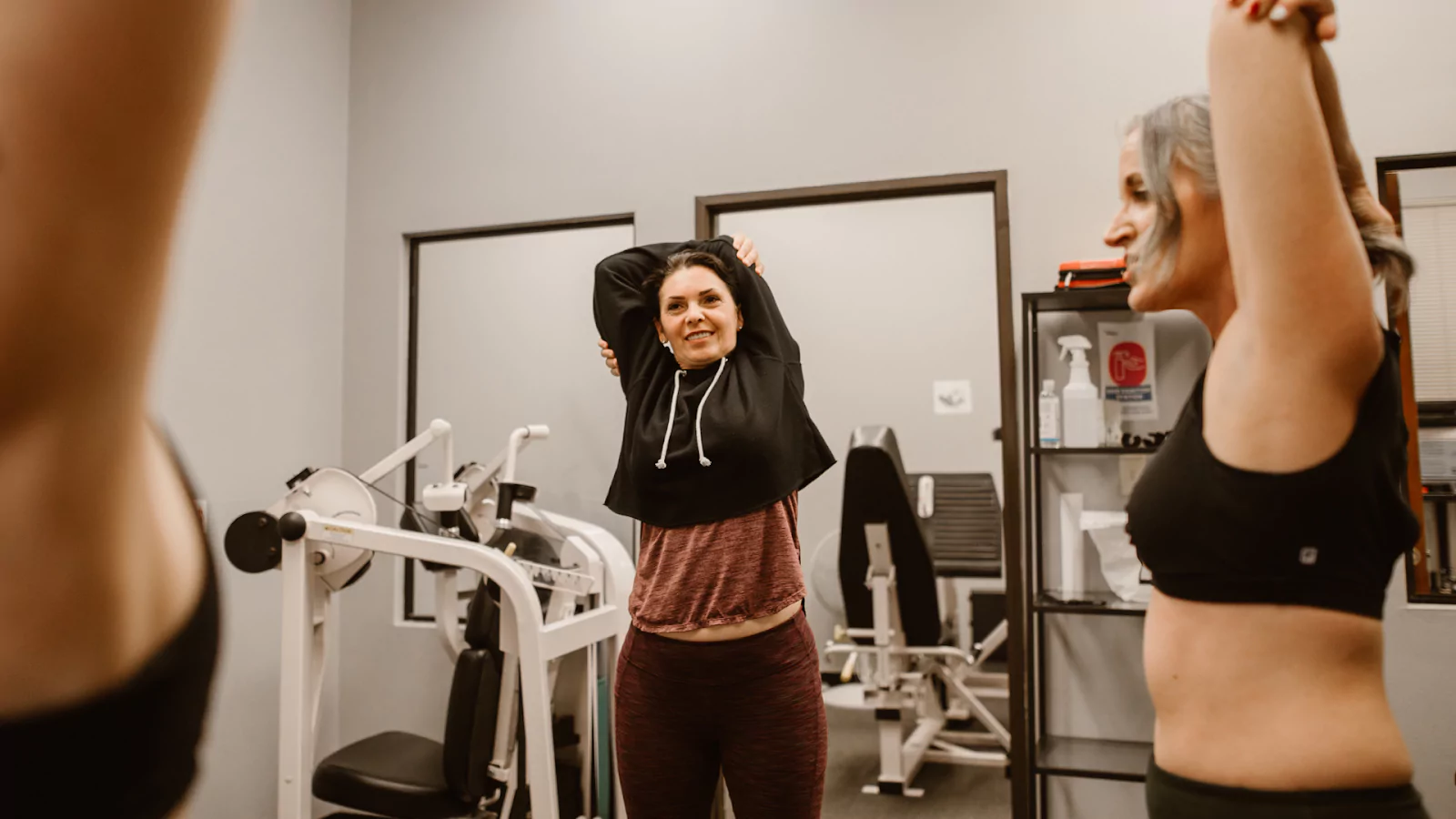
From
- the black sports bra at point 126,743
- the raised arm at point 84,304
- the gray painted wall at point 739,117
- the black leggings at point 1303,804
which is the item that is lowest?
the black leggings at point 1303,804

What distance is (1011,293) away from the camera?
2654 mm

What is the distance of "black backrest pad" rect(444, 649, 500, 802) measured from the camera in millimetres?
2230

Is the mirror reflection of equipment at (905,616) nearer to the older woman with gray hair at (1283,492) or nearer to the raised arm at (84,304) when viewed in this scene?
the older woman with gray hair at (1283,492)

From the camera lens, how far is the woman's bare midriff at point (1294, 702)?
0.74 metres

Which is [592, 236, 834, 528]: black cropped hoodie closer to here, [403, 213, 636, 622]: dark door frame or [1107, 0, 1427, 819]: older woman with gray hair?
[1107, 0, 1427, 819]: older woman with gray hair

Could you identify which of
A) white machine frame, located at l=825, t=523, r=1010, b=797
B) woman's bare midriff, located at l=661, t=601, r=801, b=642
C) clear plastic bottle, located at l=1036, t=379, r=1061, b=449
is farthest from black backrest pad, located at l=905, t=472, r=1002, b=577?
woman's bare midriff, located at l=661, t=601, r=801, b=642

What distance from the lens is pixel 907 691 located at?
11.0 feet

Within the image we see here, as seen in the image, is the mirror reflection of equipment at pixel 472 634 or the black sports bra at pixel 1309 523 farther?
the mirror reflection of equipment at pixel 472 634

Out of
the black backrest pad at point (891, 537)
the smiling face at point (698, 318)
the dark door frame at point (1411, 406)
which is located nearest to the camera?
the smiling face at point (698, 318)

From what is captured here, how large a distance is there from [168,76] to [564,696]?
2707 mm

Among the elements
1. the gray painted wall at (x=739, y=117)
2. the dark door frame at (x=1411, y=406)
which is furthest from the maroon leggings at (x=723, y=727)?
the dark door frame at (x=1411, y=406)

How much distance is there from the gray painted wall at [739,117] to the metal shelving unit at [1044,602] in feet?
0.59

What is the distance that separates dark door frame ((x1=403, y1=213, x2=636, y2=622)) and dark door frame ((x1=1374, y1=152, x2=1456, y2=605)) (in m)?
2.18

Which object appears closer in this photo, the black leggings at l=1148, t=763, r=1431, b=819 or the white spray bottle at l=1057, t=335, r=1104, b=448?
the black leggings at l=1148, t=763, r=1431, b=819
